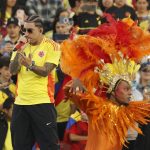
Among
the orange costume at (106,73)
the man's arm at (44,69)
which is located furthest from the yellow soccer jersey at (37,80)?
the orange costume at (106,73)

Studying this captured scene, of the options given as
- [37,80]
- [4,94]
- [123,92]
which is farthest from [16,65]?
[123,92]

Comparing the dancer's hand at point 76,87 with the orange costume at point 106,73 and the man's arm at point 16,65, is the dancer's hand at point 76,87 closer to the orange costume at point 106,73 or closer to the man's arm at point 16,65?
the orange costume at point 106,73

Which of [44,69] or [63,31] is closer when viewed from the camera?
[44,69]

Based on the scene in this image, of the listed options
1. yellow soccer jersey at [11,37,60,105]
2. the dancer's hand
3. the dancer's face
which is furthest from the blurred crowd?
the dancer's hand

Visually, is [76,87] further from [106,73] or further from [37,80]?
[37,80]

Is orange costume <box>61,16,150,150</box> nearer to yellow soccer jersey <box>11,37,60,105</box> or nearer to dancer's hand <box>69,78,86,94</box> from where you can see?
dancer's hand <box>69,78,86,94</box>

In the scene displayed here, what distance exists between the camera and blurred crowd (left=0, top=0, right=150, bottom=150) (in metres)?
8.42

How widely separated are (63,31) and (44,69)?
130 inches

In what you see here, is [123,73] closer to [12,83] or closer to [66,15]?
[12,83]

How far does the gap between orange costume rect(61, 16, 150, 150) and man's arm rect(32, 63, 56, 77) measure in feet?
3.01

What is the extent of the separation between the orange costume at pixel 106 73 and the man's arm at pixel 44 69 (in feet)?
3.01

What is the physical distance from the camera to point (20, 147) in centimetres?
737

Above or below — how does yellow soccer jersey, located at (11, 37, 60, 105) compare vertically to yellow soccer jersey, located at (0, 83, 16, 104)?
above

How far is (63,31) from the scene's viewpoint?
34.2 ft
